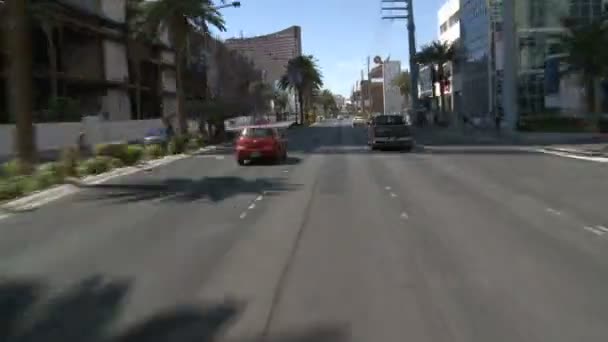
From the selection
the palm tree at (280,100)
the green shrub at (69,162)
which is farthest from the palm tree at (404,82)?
the green shrub at (69,162)

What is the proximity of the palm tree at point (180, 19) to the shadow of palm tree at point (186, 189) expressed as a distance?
19.6 m

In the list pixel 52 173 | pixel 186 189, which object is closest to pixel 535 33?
pixel 186 189

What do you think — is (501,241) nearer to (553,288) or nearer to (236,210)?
(553,288)

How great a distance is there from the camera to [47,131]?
43.6 metres

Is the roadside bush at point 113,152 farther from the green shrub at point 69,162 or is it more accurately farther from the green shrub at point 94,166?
the green shrub at point 69,162

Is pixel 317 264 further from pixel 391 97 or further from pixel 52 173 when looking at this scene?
pixel 391 97

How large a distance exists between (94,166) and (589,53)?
1339 inches

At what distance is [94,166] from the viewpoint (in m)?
23.0

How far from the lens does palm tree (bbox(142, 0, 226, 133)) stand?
38.6 metres

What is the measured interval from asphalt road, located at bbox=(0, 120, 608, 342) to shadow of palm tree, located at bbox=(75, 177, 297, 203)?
7.0 inches

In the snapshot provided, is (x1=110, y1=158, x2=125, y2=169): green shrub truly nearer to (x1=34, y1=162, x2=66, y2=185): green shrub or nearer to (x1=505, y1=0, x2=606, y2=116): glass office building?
(x1=34, y1=162, x2=66, y2=185): green shrub

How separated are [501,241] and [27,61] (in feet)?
51.1

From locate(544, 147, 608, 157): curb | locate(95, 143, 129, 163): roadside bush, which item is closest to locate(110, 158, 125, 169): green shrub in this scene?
locate(95, 143, 129, 163): roadside bush

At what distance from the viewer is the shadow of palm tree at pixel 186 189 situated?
642 inches
